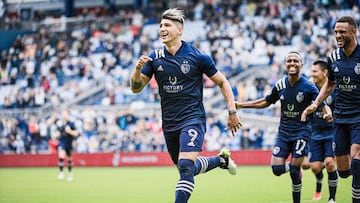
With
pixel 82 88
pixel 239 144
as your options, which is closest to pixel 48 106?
pixel 82 88

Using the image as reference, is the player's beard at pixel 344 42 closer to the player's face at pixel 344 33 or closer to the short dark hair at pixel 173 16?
the player's face at pixel 344 33

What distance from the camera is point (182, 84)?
11305 millimetres

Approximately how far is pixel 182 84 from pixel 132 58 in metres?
29.9

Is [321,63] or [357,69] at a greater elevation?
[357,69]

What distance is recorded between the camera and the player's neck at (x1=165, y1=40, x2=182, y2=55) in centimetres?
1138

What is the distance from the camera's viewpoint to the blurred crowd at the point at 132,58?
34.3 meters

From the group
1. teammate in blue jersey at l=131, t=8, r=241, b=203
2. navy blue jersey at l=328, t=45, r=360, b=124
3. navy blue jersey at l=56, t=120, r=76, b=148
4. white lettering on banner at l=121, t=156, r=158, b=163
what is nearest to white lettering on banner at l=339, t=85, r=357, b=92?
Answer: navy blue jersey at l=328, t=45, r=360, b=124

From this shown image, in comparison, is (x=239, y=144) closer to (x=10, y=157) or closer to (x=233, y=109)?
(x=10, y=157)

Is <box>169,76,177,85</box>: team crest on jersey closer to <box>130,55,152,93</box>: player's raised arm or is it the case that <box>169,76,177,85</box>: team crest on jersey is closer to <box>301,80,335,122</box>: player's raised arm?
<box>130,55,152,93</box>: player's raised arm

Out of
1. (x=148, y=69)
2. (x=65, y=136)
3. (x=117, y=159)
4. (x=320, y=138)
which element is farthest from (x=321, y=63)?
(x=117, y=159)

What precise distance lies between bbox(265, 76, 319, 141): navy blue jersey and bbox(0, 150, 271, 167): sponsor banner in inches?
680

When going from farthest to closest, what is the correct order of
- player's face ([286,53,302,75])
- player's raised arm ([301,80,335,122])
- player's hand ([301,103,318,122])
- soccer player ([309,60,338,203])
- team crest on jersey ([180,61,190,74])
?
soccer player ([309,60,338,203]) → player's face ([286,53,302,75]) → player's hand ([301,103,318,122]) → player's raised arm ([301,80,335,122]) → team crest on jersey ([180,61,190,74])

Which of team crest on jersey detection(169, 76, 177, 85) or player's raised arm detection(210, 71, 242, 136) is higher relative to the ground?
team crest on jersey detection(169, 76, 177, 85)

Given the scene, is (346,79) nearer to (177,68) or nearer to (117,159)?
(177,68)
